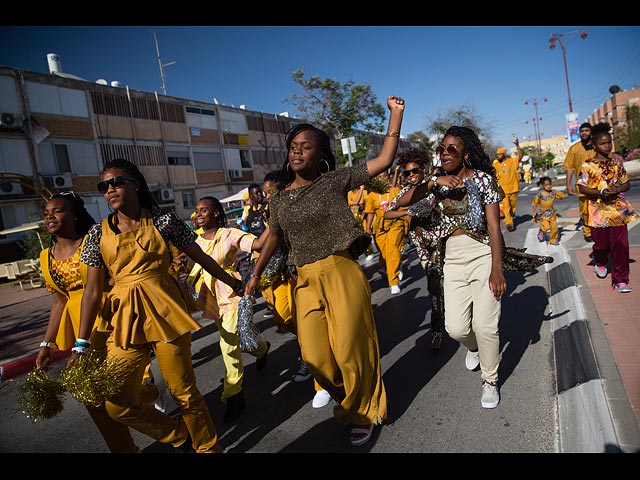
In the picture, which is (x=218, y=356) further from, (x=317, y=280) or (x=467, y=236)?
(x=467, y=236)

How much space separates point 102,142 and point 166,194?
5.14 meters

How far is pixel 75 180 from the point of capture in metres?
23.6

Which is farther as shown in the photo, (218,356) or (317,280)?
(218,356)

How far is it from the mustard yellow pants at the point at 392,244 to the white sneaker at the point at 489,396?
3.67 metres

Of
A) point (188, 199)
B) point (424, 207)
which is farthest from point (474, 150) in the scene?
point (188, 199)

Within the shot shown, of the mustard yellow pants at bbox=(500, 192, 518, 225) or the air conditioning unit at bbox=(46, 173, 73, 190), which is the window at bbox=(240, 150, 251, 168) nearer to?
the air conditioning unit at bbox=(46, 173, 73, 190)

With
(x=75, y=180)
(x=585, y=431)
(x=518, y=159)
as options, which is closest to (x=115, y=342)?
(x=585, y=431)

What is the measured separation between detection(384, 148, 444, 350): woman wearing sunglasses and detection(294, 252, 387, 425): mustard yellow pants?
3.59 ft

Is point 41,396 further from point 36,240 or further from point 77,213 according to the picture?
point 36,240

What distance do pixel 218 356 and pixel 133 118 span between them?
2617cm

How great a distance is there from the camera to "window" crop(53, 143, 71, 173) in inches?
906

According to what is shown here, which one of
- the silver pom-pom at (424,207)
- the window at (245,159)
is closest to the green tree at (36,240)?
the silver pom-pom at (424,207)
